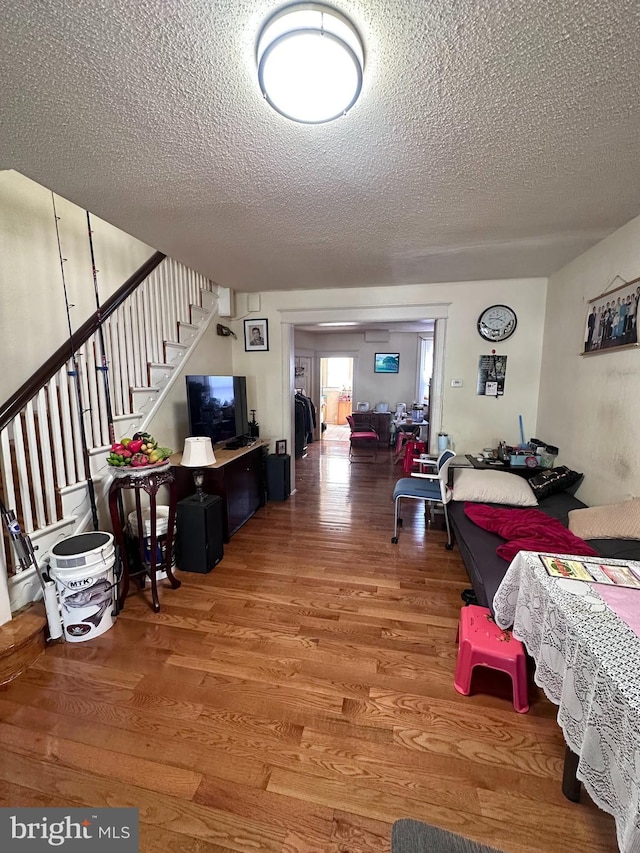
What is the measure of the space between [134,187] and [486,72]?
5.62ft

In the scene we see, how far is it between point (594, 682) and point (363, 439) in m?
5.62

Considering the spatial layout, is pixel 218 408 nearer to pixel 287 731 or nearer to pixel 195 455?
pixel 195 455

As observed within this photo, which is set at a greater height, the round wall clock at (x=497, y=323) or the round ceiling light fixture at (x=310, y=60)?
the round ceiling light fixture at (x=310, y=60)

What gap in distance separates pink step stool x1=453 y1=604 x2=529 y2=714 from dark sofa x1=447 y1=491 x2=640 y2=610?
0.41 ft

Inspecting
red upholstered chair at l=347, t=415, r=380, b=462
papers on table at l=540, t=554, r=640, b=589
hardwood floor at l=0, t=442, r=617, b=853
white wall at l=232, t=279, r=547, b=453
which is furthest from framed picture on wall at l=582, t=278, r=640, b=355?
red upholstered chair at l=347, t=415, r=380, b=462

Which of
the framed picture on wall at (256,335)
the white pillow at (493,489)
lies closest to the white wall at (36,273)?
the framed picture on wall at (256,335)

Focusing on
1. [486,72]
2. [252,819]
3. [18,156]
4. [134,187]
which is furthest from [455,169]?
[252,819]

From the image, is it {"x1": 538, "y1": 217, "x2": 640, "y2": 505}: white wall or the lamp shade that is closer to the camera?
{"x1": 538, "y1": 217, "x2": 640, "y2": 505}: white wall

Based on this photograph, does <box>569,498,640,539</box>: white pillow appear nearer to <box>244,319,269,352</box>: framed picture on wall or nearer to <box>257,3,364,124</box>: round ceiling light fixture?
<box>257,3,364,124</box>: round ceiling light fixture

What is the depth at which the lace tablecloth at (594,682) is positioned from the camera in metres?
0.81

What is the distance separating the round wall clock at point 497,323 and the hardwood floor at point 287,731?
272 cm

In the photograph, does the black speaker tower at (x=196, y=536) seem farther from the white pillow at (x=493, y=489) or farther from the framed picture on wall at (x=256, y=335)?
the framed picture on wall at (x=256, y=335)

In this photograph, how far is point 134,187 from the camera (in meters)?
1.84

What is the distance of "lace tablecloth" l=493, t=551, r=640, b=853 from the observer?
2.67ft
